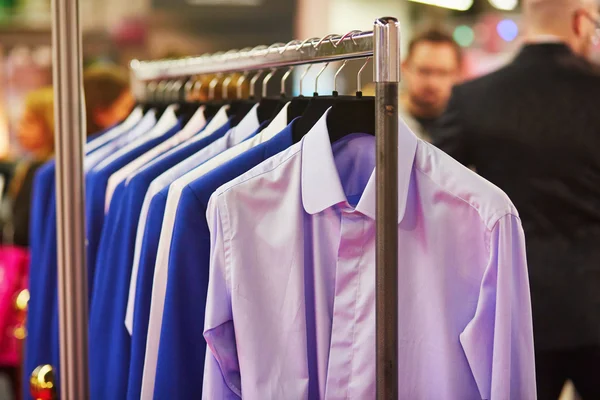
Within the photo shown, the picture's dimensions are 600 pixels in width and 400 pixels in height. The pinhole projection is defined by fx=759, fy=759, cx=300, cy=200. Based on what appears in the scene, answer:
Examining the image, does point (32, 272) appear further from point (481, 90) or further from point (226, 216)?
point (481, 90)

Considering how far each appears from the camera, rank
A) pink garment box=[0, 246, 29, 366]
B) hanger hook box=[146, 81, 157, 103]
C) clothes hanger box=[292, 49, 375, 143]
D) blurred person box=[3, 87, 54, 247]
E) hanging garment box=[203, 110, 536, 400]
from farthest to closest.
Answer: blurred person box=[3, 87, 54, 247] < pink garment box=[0, 246, 29, 366] < hanger hook box=[146, 81, 157, 103] < clothes hanger box=[292, 49, 375, 143] < hanging garment box=[203, 110, 536, 400]

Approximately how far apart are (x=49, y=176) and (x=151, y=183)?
66cm

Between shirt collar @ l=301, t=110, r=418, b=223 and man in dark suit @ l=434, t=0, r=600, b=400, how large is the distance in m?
A: 0.96

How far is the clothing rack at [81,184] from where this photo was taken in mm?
963

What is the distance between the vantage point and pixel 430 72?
329 cm

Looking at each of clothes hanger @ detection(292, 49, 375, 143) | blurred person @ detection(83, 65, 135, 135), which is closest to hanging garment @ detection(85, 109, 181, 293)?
clothes hanger @ detection(292, 49, 375, 143)

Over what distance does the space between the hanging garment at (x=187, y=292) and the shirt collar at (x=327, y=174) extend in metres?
0.14

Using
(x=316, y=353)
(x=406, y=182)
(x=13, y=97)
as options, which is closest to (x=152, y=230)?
(x=316, y=353)

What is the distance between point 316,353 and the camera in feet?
4.22

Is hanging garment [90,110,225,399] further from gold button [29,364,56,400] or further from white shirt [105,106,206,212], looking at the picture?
gold button [29,364,56,400]

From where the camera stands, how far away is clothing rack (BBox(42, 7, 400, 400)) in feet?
3.16

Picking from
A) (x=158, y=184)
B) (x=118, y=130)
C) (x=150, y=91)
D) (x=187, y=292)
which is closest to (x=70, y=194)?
(x=187, y=292)

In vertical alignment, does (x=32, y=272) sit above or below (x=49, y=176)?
below

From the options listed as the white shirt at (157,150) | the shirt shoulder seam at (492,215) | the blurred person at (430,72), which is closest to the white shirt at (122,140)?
the white shirt at (157,150)
